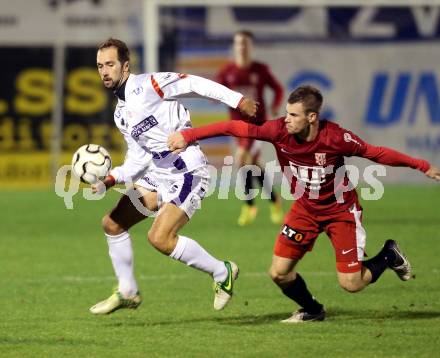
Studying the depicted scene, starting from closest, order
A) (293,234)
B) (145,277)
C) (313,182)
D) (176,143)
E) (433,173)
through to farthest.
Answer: (433,173), (176,143), (313,182), (293,234), (145,277)

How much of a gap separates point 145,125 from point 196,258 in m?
1.07

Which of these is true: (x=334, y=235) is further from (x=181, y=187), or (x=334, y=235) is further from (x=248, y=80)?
(x=248, y=80)

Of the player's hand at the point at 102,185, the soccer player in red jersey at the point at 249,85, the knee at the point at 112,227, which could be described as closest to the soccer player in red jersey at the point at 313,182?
the player's hand at the point at 102,185

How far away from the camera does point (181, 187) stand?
890cm

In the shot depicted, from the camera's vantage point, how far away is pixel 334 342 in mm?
8031

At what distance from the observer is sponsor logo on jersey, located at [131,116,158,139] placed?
884cm

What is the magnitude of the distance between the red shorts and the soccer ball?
1443 millimetres

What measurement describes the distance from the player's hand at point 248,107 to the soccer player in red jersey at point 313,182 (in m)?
0.09

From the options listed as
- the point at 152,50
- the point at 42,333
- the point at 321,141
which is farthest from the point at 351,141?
the point at 152,50

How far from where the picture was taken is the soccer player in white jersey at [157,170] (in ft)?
28.8

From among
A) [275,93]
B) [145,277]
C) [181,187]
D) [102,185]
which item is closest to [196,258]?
[181,187]

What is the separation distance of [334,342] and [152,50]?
521 inches

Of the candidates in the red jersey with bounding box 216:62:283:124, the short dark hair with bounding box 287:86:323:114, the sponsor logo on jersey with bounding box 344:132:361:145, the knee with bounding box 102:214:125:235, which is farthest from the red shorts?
the red jersey with bounding box 216:62:283:124

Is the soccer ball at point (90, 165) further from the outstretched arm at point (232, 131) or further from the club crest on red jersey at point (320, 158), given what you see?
the club crest on red jersey at point (320, 158)
